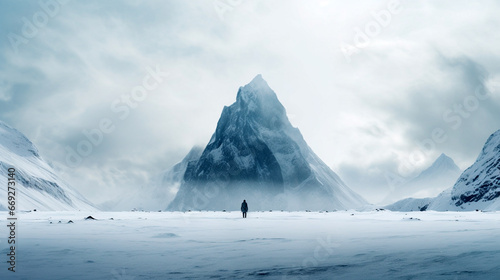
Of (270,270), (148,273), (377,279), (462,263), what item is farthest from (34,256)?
(462,263)

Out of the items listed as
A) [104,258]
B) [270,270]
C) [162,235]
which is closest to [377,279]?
[270,270]

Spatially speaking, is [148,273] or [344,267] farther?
[344,267]

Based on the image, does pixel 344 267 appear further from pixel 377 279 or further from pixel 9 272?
pixel 9 272

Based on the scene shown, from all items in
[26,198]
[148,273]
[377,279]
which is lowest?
[377,279]

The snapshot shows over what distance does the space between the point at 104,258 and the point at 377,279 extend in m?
8.43

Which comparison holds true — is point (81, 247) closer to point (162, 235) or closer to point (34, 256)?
point (34, 256)

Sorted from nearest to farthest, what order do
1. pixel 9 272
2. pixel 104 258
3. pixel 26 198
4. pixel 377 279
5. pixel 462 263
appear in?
pixel 377 279
pixel 9 272
pixel 462 263
pixel 104 258
pixel 26 198

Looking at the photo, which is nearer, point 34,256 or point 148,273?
point 148,273

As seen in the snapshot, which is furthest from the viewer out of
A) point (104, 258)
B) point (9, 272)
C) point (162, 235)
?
point (162, 235)

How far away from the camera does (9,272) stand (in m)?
9.90

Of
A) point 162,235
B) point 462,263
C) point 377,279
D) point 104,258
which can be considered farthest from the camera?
point 162,235

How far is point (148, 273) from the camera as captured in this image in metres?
10.0

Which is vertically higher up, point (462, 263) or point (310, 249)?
point (310, 249)

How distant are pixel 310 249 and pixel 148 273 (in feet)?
22.6
